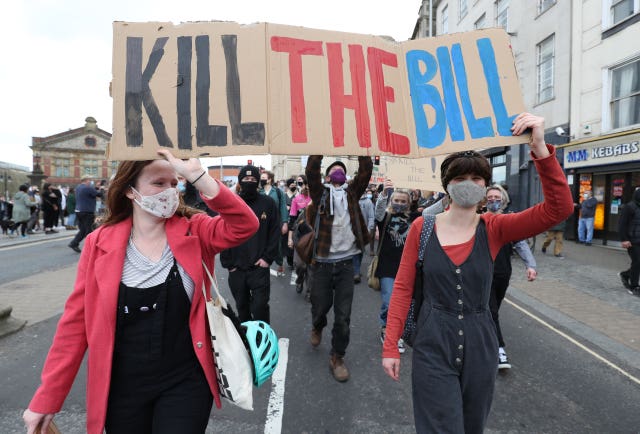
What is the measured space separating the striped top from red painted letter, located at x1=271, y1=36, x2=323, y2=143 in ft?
2.71

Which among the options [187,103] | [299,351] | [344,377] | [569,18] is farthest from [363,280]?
[569,18]

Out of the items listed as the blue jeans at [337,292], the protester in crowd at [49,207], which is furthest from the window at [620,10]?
the protester in crowd at [49,207]

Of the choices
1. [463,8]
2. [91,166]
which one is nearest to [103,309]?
[463,8]

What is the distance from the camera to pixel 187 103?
1821 mm

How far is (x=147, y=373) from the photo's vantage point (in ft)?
5.43

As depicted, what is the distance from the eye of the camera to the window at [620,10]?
1112 centimetres

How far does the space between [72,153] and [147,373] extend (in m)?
80.9

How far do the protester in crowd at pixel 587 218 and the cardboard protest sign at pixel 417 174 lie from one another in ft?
33.6

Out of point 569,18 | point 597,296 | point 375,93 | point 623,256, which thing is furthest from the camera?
point 569,18

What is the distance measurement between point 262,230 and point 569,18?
594 inches

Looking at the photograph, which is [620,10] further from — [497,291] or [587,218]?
[497,291]

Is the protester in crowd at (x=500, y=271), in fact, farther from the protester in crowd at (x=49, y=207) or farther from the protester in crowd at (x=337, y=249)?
the protester in crowd at (x=49, y=207)

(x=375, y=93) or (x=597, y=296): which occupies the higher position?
(x=375, y=93)

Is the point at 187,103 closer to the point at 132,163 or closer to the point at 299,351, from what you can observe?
the point at 132,163
